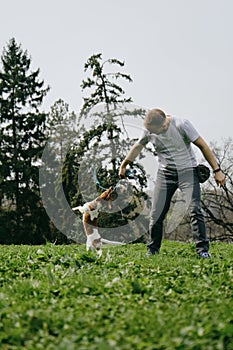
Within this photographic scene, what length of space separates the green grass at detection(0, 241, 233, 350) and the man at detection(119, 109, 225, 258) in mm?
2176

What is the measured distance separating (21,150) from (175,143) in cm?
3453

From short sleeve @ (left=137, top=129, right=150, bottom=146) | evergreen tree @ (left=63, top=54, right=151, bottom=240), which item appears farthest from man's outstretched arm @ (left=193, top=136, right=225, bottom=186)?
evergreen tree @ (left=63, top=54, right=151, bottom=240)

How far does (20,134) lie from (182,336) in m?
40.0

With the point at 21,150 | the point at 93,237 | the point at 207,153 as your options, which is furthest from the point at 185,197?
the point at 21,150

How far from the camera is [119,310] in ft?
12.6

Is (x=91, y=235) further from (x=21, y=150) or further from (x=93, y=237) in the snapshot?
(x=21, y=150)

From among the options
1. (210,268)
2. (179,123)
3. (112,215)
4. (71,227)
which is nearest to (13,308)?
(210,268)

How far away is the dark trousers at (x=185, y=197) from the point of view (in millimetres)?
7977

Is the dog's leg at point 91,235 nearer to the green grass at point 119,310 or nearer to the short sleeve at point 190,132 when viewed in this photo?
the short sleeve at point 190,132

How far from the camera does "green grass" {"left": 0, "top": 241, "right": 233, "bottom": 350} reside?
320cm

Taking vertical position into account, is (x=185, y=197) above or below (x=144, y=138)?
below

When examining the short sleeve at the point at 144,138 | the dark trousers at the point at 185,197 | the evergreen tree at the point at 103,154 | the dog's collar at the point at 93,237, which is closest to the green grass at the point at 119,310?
the dark trousers at the point at 185,197

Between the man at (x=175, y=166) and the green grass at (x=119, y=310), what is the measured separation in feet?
7.14

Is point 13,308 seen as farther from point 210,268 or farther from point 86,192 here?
point 86,192
